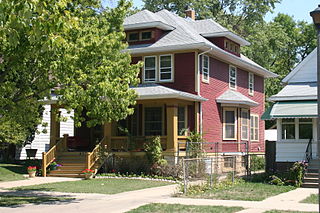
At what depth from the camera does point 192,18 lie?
1367 inches

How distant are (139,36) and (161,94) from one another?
20.2ft

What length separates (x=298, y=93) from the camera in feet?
74.6

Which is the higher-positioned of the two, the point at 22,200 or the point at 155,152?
the point at 155,152

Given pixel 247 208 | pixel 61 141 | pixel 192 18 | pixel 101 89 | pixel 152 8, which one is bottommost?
pixel 247 208

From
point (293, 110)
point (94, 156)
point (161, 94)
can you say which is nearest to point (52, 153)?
point (94, 156)

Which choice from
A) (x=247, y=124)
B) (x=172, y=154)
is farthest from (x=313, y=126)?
(x=247, y=124)

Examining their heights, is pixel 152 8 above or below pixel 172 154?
above

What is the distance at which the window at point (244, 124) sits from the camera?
3032cm

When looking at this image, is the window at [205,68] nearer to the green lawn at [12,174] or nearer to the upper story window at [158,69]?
the upper story window at [158,69]

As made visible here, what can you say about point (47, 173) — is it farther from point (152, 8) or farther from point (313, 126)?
point (152, 8)

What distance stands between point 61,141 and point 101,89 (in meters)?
11.7

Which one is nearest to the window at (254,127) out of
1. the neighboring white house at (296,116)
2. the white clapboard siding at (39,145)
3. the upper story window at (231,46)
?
the upper story window at (231,46)

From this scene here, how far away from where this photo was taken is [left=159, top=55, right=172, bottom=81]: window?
27.2 metres

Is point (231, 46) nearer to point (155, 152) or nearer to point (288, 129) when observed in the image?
point (288, 129)
